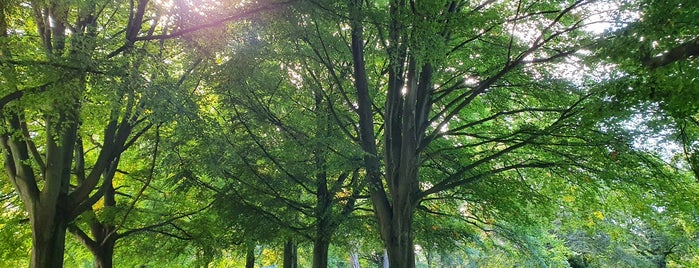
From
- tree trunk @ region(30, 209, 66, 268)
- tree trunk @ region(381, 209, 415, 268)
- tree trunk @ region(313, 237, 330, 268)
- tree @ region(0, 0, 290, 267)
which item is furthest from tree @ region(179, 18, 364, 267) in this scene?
tree trunk @ region(30, 209, 66, 268)

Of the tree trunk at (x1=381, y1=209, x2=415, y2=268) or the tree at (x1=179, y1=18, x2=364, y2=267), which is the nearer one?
the tree trunk at (x1=381, y1=209, x2=415, y2=268)

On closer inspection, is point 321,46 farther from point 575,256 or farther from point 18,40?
point 575,256

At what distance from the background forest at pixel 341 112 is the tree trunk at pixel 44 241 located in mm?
18

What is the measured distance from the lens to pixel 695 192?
19.1ft

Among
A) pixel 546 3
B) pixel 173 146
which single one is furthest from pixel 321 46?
pixel 546 3

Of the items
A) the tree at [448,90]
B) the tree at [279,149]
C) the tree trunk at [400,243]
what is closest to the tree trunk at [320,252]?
the tree at [279,149]

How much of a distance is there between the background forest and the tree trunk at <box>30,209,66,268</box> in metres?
0.02

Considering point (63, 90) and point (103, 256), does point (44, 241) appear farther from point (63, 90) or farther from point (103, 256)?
point (63, 90)

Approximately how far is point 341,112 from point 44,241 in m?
4.43

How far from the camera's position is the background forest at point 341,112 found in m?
3.88

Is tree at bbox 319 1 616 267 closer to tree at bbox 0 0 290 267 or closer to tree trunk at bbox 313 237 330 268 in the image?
tree at bbox 0 0 290 267

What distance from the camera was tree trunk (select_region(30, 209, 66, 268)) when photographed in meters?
→ 5.38

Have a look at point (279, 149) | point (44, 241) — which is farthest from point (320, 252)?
point (44, 241)

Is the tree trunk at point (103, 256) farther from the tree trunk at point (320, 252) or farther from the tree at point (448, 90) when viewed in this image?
the tree at point (448, 90)
